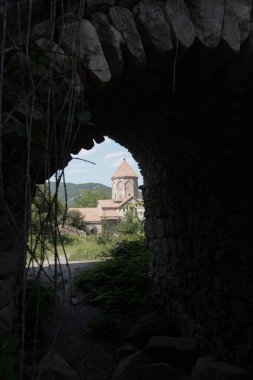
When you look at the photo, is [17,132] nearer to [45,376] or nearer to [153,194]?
[45,376]

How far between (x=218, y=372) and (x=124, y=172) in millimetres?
44534

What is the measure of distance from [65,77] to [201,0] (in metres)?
1.01

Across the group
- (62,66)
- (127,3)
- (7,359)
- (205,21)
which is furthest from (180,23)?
(7,359)

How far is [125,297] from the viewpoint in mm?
6098

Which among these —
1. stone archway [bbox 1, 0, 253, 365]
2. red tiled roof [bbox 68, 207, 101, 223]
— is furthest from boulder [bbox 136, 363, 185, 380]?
red tiled roof [bbox 68, 207, 101, 223]

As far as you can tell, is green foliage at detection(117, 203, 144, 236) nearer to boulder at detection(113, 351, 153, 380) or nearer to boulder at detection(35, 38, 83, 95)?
boulder at detection(113, 351, 153, 380)

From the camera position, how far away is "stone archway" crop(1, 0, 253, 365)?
2205 millimetres

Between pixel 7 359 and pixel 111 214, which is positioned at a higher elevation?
pixel 111 214

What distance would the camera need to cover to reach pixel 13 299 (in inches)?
122

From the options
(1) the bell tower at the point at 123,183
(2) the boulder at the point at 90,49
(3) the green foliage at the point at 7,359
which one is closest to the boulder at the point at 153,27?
(2) the boulder at the point at 90,49

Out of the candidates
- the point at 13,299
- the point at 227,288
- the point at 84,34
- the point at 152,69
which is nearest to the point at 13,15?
the point at 84,34

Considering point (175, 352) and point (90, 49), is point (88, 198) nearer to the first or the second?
point (175, 352)

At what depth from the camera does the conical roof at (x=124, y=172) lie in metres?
47.7

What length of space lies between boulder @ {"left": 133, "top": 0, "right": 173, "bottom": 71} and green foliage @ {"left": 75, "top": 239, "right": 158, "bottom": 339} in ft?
11.9
